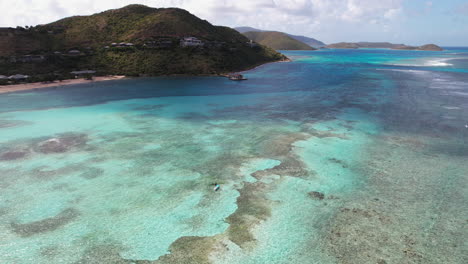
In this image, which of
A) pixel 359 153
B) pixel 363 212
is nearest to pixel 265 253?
pixel 363 212

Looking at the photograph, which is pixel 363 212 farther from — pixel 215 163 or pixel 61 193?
pixel 61 193

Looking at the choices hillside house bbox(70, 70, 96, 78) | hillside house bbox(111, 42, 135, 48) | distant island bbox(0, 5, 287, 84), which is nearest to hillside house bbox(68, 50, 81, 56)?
distant island bbox(0, 5, 287, 84)

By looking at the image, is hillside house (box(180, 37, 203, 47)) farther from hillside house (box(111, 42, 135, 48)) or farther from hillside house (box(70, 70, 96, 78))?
hillside house (box(70, 70, 96, 78))

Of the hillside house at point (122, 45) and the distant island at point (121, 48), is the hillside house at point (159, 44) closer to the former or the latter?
the distant island at point (121, 48)

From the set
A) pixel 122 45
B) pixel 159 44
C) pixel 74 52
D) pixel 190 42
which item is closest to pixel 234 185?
pixel 159 44

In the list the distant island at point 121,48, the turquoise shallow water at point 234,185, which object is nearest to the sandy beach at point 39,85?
the distant island at point 121,48

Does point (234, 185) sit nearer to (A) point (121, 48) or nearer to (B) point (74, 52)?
(A) point (121, 48)
